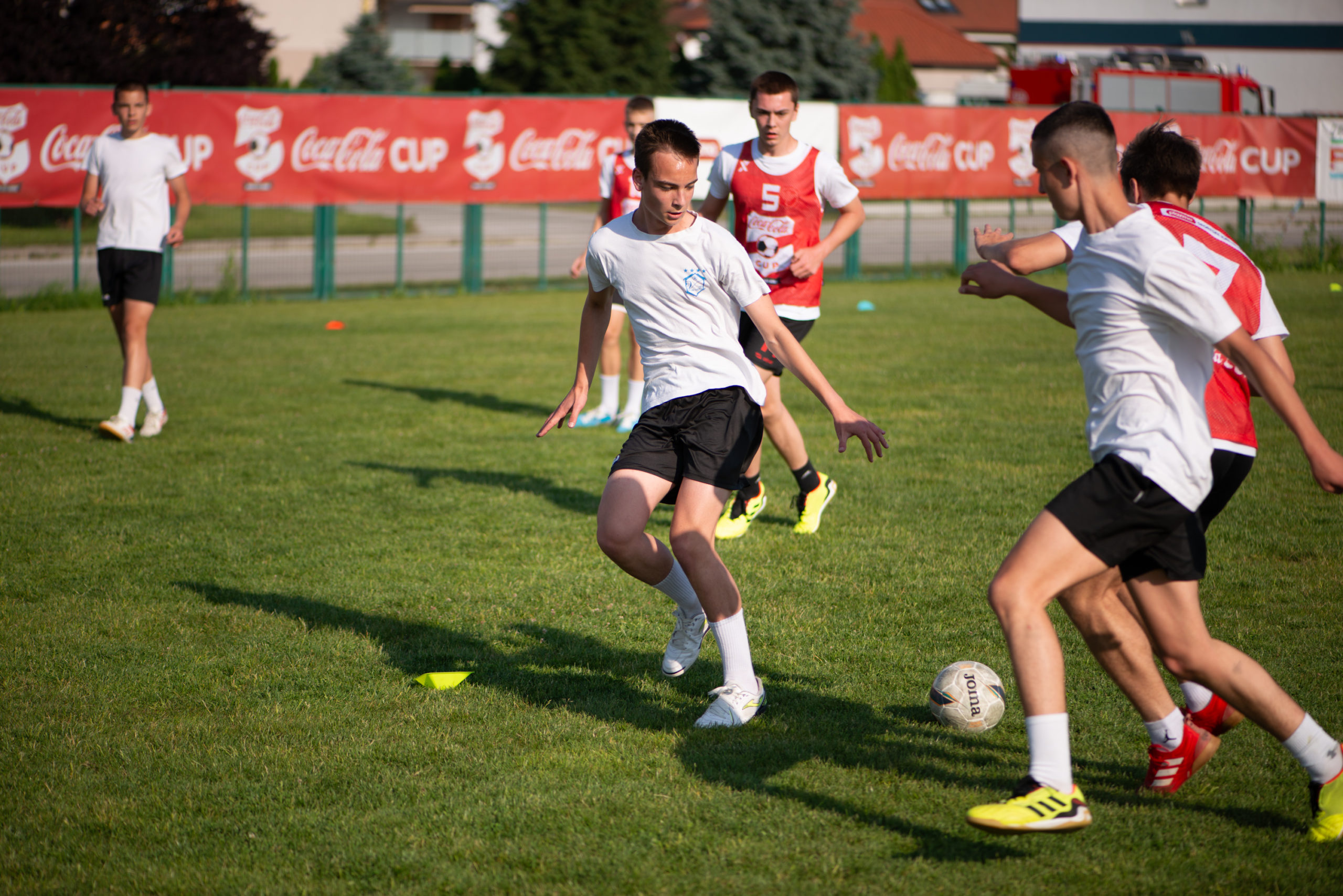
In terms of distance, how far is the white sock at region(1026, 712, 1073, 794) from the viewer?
9.69 feet

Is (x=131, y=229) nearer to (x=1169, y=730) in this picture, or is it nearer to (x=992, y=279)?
(x=992, y=279)

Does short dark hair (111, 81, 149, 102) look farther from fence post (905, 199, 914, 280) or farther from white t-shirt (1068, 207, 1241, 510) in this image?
fence post (905, 199, 914, 280)

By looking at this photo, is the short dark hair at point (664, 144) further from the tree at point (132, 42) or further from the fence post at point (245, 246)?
the tree at point (132, 42)

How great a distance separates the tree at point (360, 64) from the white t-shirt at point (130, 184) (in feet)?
121

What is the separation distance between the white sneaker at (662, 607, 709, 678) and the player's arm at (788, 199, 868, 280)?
180cm

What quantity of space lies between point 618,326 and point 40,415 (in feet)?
15.8

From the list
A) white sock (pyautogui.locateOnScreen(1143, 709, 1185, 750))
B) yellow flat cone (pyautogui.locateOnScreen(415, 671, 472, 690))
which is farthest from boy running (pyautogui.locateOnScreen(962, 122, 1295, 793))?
yellow flat cone (pyautogui.locateOnScreen(415, 671, 472, 690))

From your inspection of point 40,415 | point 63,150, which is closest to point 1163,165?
point 40,415

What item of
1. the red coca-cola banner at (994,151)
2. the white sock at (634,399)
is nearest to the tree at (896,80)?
the red coca-cola banner at (994,151)

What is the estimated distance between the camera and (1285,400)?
110 inches

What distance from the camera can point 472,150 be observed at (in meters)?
17.3

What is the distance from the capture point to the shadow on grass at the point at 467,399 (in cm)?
986

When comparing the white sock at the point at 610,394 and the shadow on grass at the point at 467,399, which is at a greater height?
the white sock at the point at 610,394

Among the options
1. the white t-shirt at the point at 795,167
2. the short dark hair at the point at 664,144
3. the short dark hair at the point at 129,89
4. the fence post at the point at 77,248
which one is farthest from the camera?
the fence post at the point at 77,248
